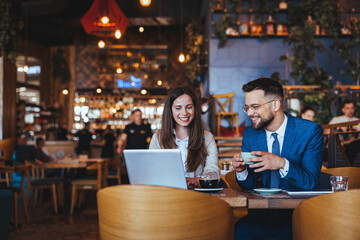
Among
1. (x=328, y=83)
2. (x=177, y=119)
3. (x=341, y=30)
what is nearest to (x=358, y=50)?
(x=341, y=30)

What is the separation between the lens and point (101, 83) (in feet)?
46.0

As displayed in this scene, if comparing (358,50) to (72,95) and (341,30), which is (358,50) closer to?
(341,30)

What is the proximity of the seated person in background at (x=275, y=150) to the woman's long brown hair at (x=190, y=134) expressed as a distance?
37 centimetres

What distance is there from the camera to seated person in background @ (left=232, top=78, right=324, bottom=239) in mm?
2213

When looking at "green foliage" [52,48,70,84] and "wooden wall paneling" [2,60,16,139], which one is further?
"green foliage" [52,48,70,84]

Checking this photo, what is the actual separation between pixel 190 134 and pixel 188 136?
0.14ft

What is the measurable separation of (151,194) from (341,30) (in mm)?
8562

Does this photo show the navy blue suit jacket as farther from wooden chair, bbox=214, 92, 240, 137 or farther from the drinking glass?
wooden chair, bbox=214, 92, 240, 137

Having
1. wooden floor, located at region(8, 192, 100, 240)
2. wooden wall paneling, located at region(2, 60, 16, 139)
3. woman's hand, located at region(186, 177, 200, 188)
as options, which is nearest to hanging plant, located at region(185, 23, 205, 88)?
wooden wall paneling, located at region(2, 60, 16, 139)

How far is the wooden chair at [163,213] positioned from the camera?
1.55m

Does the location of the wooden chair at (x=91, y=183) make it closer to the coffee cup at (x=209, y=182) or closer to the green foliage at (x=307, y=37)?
the coffee cup at (x=209, y=182)

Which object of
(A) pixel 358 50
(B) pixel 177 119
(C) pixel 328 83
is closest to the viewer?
(B) pixel 177 119

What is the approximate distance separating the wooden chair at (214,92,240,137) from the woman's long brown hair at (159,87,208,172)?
5.56 m

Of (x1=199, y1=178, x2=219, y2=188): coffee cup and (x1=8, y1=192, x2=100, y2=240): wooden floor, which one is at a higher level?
(x1=199, y1=178, x2=219, y2=188): coffee cup
